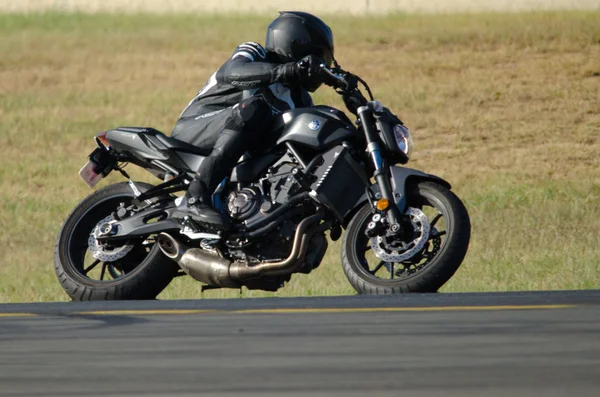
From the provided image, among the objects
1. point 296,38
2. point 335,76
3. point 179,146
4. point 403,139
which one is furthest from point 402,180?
point 179,146

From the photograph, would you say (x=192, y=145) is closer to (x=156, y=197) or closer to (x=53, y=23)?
(x=156, y=197)

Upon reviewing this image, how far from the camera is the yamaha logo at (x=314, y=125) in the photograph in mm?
10016

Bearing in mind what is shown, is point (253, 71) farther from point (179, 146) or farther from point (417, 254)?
point (417, 254)

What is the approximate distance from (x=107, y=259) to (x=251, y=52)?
164 cm

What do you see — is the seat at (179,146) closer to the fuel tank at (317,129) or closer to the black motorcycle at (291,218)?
the black motorcycle at (291,218)

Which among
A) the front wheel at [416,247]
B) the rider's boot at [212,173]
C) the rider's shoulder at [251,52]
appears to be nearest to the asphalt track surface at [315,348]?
the front wheel at [416,247]

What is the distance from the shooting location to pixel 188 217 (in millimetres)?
10156

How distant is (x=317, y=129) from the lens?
32.8 feet

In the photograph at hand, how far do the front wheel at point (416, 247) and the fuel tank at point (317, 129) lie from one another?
0.52 metres

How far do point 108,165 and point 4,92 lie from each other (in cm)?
1843

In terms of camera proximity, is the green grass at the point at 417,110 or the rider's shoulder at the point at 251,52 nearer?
the rider's shoulder at the point at 251,52

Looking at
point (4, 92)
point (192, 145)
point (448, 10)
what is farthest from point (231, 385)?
point (448, 10)

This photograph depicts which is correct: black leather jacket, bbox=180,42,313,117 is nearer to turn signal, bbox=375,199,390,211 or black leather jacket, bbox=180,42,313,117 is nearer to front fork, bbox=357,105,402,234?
front fork, bbox=357,105,402,234

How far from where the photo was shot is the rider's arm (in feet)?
33.1
